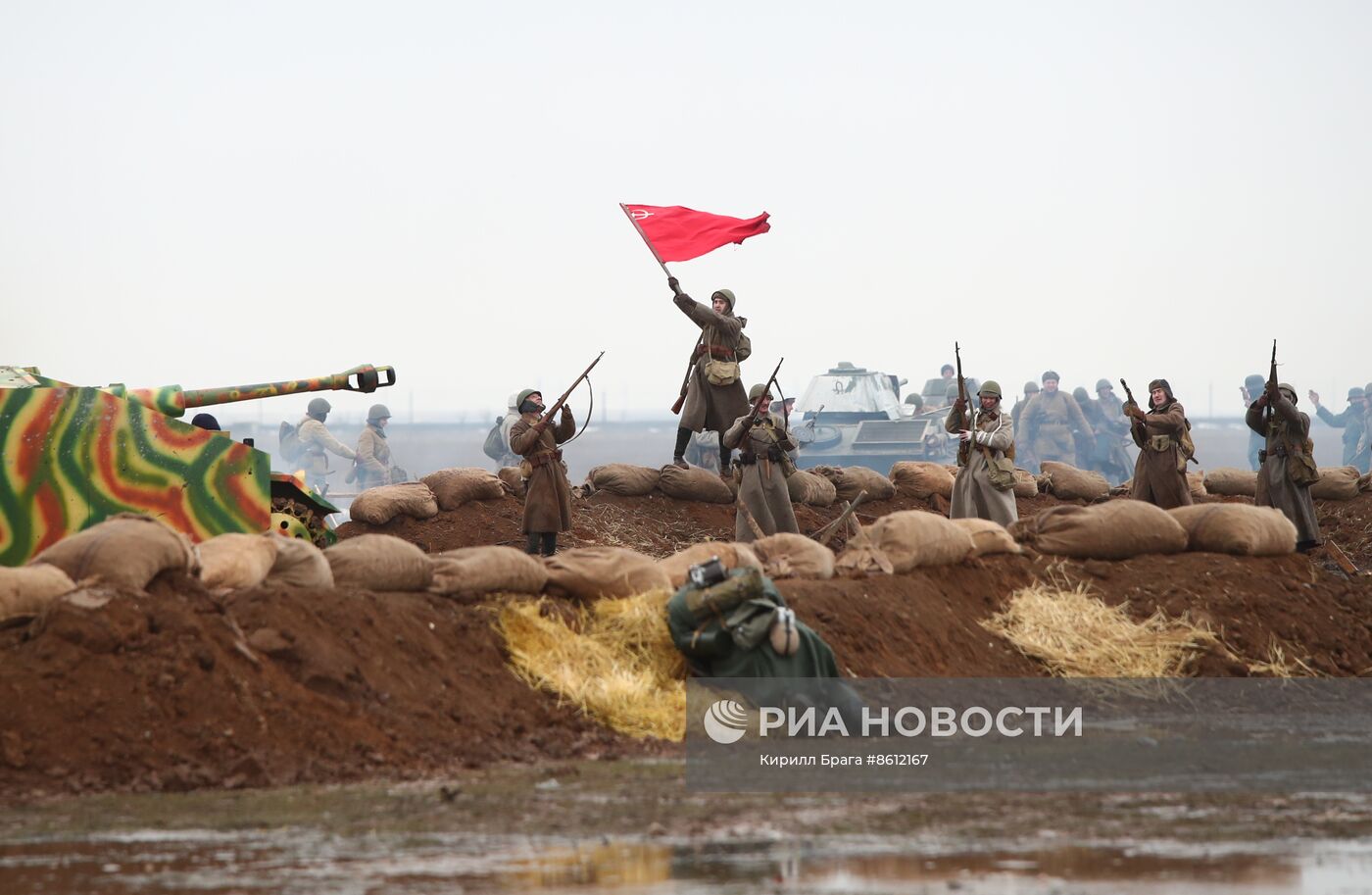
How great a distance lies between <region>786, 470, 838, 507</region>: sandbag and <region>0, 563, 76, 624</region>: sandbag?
10.8 metres

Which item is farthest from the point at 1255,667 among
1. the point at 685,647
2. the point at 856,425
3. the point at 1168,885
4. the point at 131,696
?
the point at 856,425

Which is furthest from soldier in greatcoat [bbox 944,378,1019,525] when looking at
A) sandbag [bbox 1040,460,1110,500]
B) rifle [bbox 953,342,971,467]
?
sandbag [bbox 1040,460,1110,500]

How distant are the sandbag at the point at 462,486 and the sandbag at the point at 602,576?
26.3 ft

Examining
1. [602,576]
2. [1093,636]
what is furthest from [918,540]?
[602,576]

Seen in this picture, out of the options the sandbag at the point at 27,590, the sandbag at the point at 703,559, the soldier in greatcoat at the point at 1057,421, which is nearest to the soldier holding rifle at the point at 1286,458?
the sandbag at the point at 703,559

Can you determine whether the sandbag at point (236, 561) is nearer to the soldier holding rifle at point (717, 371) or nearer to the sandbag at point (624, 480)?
the soldier holding rifle at point (717, 371)

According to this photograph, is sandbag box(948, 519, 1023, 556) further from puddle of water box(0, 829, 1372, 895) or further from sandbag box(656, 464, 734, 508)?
sandbag box(656, 464, 734, 508)

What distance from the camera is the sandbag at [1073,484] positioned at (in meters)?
21.0

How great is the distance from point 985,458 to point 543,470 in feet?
12.0

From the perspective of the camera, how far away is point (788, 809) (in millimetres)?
7430

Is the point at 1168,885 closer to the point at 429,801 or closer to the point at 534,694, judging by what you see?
the point at 429,801

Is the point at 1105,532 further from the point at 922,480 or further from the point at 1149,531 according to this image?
the point at 922,480

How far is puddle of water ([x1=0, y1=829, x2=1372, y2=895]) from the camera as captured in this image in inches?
238

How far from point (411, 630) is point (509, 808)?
2218mm
